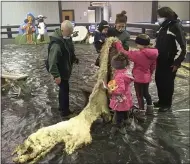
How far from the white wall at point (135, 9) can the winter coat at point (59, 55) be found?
47.4 feet

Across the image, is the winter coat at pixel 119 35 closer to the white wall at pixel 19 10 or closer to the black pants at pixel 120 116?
the black pants at pixel 120 116

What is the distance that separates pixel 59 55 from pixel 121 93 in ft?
3.32

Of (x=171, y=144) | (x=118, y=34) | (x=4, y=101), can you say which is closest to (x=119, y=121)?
(x=171, y=144)

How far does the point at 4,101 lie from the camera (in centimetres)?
488

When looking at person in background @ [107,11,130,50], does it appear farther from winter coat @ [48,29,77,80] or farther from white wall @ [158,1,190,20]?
white wall @ [158,1,190,20]

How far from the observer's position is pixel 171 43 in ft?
12.7

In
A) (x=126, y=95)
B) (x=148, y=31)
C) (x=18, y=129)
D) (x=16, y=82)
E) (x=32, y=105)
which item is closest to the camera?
(x=126, y=95)

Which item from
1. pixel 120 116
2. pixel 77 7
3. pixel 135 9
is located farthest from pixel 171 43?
pixel 77 7

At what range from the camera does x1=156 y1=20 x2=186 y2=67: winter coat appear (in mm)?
3811

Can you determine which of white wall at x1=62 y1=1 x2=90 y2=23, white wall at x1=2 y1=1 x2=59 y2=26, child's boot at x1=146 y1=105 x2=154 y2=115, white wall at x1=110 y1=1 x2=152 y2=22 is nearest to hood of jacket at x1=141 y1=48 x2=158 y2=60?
child's boot at x1=146 y1=105 x2=154 y2=115

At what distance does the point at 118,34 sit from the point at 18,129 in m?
1.94

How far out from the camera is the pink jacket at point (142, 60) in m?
3.70

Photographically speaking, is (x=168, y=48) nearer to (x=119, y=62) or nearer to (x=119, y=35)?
(x=119, y=35)

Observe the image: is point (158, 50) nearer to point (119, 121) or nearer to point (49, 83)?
point (119, 121)
